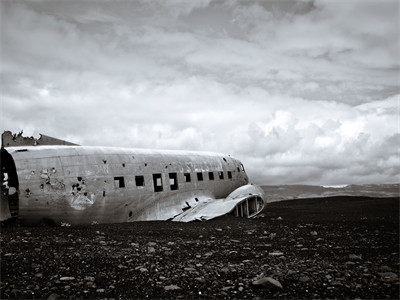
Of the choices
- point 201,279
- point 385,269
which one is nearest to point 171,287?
point 201,279

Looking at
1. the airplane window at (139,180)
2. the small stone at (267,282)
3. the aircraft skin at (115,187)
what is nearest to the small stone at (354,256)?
the small stone at (267,282)

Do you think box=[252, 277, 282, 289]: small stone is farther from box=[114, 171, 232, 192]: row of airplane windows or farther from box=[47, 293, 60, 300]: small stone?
box=[114, 171, 232, 192]: row of airplane windows

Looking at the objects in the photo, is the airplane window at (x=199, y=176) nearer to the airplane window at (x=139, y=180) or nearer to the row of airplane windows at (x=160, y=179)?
the row of airplane windows at (x=160, y=179)

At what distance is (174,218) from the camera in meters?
18.9

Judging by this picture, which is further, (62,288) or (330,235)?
(330,235)

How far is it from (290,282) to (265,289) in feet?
1.98

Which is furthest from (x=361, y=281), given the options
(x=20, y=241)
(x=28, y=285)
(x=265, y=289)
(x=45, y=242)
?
(x=20, y=241)

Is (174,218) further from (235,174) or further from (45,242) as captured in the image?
(45,242)

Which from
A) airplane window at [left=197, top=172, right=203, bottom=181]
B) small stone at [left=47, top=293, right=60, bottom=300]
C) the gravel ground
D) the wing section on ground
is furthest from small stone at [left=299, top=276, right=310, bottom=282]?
airplane window at [left=197, top=172, right=203, bottom=181]

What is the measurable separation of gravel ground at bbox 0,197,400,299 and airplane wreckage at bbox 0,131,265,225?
2180mm

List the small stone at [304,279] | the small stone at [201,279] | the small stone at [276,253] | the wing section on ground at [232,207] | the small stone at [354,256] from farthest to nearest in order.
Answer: the wing section on ground at [232,207], the small stone at [276,253], the small stone at [354,256], the small stone at [201,279], the small stone at [304,279]

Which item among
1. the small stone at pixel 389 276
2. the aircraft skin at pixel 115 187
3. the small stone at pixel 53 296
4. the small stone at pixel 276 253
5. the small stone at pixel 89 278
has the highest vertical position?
the aircraft skin at pixel 115 187

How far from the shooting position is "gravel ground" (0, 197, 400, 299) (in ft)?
19.7

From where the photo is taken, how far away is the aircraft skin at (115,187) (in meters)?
14.4
